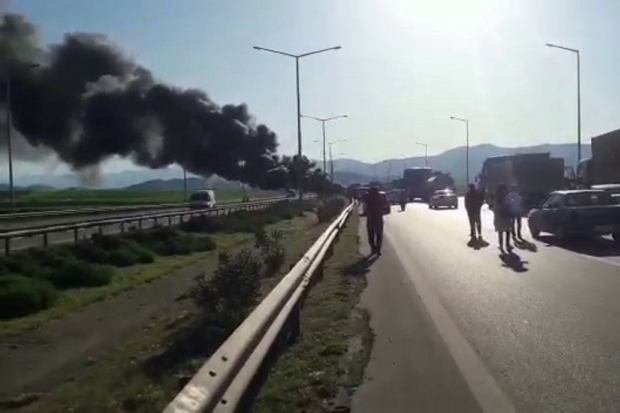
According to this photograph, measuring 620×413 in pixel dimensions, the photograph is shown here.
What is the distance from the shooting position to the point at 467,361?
975 cm

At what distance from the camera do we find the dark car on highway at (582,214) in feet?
85.3

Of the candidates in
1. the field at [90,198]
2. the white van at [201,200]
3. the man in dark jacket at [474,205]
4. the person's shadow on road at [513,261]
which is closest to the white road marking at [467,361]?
the person's shadow on road at [513,261]

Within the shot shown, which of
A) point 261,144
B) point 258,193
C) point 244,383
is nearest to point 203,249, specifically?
point 244,383

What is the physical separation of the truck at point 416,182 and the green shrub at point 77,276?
8034cm

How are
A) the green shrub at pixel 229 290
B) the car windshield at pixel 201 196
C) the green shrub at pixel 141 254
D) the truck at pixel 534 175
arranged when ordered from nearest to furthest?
the green shrub at pixel 229 290 < the green shrub at pixel 141 254 < the truck at pixel 534 175 < the car windshield at pixel 201 196

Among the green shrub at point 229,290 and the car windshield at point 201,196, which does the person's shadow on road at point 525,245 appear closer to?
the green shrub at point 229,290

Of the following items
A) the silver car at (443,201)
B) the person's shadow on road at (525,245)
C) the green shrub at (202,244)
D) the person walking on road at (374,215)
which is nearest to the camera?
the person walking on road at (374,215)

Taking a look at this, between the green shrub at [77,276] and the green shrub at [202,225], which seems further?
the green shrub at [202,225]

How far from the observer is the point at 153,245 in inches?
1187

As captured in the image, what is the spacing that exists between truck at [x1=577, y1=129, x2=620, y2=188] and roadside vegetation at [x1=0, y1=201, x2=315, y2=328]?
16706mm

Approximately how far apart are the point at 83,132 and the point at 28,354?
5037 cm

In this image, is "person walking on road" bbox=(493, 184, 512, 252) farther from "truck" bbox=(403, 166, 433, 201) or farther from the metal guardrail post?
"truck" bbox=(403, 166, 433, 201)

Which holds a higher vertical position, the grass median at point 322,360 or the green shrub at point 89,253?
the grass median at point 322,360

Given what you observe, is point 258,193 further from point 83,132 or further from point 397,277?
point 397,277
